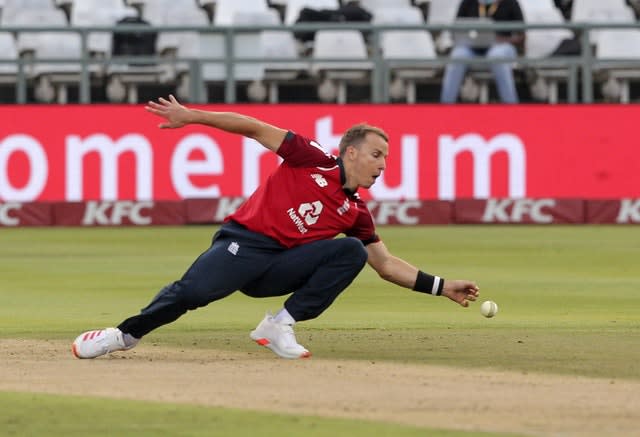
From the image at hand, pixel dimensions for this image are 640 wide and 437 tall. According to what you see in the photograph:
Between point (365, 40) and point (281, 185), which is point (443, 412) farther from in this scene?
point (365, 40)

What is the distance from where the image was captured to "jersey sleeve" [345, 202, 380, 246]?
29.9ft

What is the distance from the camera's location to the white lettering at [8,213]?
2147 cm

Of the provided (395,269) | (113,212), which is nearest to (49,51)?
(113,212)

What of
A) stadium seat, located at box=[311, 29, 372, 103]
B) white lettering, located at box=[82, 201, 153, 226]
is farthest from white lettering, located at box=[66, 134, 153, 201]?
stadium seat, located at box=[311, 29, 372, 103]

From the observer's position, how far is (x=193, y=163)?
21.7 m

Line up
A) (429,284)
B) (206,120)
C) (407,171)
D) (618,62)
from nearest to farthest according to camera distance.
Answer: (206,120), (429,284), (407,171), (618,62)

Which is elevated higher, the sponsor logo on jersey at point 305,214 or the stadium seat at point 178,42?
the sponsor logo on jersey at point 305,214

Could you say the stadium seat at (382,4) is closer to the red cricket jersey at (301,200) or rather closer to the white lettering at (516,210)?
the white lettering at (516,210)

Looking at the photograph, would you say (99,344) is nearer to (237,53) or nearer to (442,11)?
(237,53)

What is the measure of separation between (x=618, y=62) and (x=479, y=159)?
2.57 meters

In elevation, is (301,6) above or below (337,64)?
above

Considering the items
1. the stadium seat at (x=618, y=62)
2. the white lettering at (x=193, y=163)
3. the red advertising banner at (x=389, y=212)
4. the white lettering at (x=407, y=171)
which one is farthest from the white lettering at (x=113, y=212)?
the stadium seat at (x=618, y=62)

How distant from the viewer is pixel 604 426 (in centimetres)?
652

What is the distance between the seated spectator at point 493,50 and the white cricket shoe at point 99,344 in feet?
45.8
